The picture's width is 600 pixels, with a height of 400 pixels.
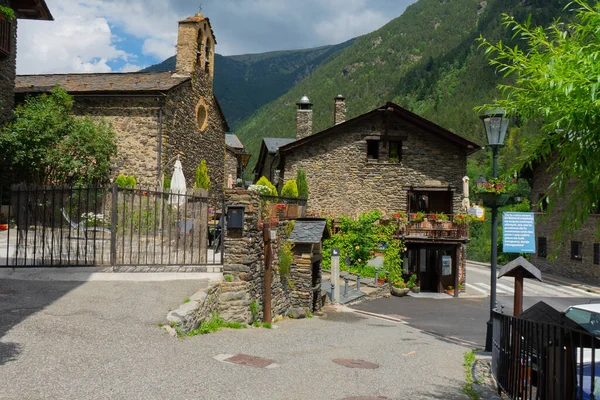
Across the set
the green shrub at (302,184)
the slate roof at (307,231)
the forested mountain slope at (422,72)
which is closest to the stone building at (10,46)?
the slate roof at (307,231)

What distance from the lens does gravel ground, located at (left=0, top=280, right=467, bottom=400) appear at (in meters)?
5.34

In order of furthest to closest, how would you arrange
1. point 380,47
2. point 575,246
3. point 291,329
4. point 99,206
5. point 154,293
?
point 380,47, point 575,246, point 99,206, point 291,329, point 154,293

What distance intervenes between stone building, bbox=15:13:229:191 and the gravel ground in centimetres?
1175

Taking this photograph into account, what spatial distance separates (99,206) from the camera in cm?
1677

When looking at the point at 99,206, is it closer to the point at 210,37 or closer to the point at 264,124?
the point at 210,37

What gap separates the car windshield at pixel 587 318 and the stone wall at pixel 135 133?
15589 mm

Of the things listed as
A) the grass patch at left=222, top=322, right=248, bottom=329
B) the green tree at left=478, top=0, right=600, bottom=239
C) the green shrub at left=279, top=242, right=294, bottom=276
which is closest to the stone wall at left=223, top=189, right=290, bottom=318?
the grass patch at left=222, top=322, right=248, bottom=329

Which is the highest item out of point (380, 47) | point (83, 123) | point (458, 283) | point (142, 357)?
point (380, 47)

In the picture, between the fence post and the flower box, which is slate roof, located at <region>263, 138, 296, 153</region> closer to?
the fence post

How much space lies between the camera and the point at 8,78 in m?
19.6

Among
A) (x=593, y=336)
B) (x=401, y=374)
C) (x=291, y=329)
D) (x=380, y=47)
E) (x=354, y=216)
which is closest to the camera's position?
(x=593, y=336)

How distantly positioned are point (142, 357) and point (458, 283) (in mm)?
20817

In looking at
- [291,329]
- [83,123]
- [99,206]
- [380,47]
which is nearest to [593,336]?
[291,329]

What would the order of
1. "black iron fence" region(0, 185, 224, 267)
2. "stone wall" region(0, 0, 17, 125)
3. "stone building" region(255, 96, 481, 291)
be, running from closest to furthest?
"black iron fence" region(0, 185, 224, 267) < "stone wall" region(0, 0, 17, 125) < "stone building" region(255, 96, 481, 291)
